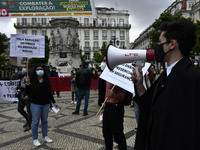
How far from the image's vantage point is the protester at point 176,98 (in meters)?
1.37

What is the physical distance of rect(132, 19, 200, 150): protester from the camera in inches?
54.1

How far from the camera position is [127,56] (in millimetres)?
1856

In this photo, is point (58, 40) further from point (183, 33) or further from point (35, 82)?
point (183, 33)

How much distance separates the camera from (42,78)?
451 cm

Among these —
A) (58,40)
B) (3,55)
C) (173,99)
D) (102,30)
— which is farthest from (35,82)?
(102,30)

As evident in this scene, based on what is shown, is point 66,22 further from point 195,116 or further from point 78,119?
point 195,116

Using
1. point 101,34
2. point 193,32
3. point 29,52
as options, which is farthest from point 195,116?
point 101,34

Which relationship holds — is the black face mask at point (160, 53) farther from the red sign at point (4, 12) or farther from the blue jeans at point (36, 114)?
the red sign at point (4, 12)

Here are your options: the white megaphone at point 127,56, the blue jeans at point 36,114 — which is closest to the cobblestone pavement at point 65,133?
the blue jeans at point 36,114

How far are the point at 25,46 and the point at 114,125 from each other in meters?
3.72

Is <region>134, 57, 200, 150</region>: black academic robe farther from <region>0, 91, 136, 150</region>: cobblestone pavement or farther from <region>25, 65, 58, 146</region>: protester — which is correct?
<region>25, 65, 58, 146</region>: protester

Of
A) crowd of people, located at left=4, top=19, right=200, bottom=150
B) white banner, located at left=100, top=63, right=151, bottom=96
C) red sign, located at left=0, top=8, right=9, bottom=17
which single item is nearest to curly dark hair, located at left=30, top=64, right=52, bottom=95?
white banner, located at left=100, top=63, right=151, bottom=96

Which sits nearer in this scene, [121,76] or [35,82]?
[121,76]

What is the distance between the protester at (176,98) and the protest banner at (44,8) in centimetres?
908
